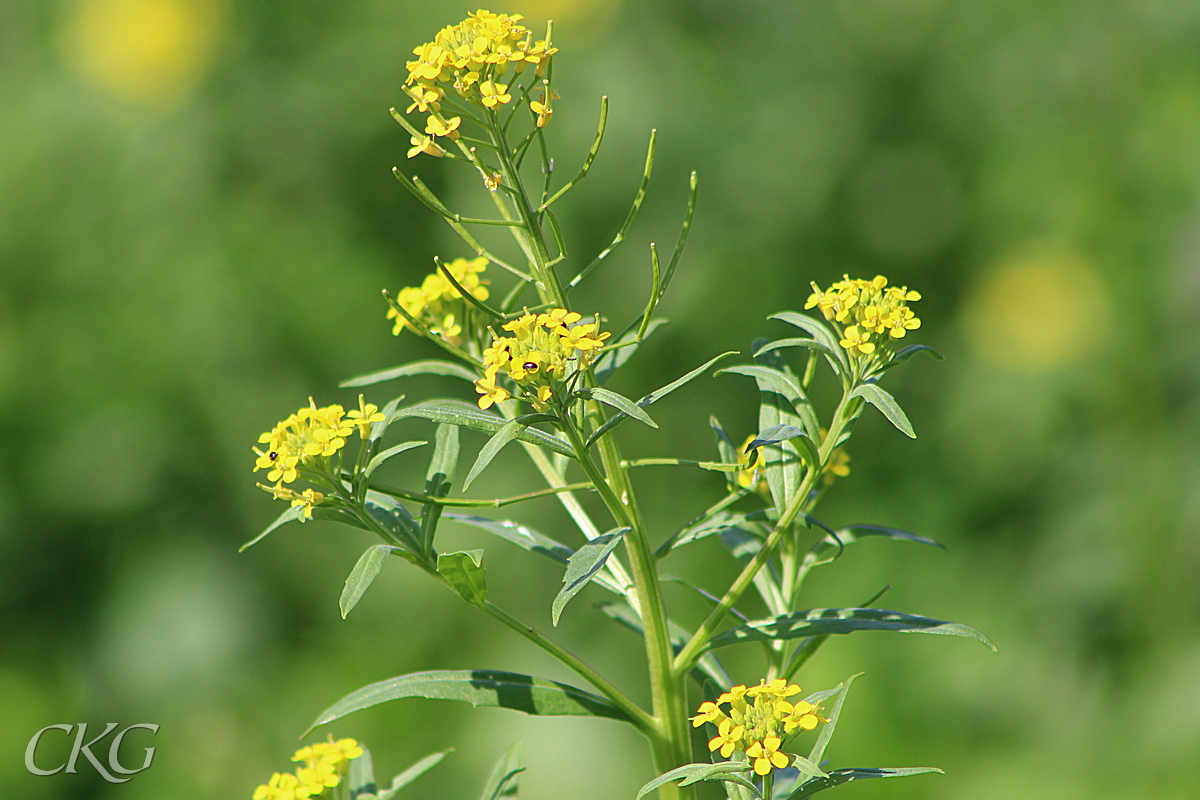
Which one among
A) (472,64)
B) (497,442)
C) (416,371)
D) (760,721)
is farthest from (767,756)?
(472,64)

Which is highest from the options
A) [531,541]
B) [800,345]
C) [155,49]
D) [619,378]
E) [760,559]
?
[155,49]

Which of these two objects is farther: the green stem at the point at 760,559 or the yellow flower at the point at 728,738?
the green stem at the point at 760,559

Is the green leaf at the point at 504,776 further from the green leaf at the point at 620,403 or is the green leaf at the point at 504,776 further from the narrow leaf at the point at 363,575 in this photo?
the green leaf at the point at 620,403

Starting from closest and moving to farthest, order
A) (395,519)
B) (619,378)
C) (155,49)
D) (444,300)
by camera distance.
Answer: (395,519) < (444,300) < (619,378) < (155,49)

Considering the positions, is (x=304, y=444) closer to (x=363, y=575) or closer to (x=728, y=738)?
(x=363, y=575)

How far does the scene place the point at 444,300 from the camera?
1.54 m

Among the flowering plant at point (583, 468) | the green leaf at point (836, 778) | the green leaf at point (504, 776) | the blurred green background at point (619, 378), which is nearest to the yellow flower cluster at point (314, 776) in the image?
the flowering plant at point (583, 468)

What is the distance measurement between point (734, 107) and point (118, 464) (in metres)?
2.87

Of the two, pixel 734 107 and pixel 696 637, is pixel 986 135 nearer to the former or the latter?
pixel 734 107

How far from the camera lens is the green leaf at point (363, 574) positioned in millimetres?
1167

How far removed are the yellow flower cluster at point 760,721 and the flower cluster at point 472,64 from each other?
0.65 meters

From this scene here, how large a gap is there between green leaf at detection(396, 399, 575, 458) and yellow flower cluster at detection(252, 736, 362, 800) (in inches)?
15.1

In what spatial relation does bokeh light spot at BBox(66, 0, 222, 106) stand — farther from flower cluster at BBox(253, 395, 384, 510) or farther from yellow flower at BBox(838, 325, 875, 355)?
yellow flower at BBox(838, 325, 875, 355)

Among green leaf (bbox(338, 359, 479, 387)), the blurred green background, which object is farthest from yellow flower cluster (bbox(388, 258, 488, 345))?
the blurred green background
